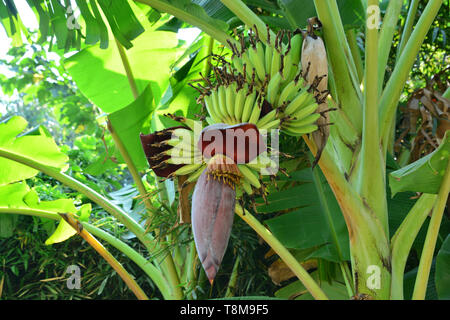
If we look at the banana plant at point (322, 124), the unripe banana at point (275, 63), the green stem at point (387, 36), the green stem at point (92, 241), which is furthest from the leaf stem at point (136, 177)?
the green stem at point (387, 36)

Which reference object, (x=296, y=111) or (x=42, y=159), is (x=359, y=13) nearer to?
(x=296, y=111)

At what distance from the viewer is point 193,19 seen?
3.70ft

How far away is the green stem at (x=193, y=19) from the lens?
1072 millimetres

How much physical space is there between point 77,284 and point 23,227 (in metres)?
0.33

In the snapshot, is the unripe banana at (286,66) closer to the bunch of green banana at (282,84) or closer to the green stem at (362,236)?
the bunch of green banana at (282,84)

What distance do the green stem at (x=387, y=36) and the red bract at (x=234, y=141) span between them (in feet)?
1.73

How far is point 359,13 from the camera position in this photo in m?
1.32

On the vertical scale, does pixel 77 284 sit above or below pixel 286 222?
below

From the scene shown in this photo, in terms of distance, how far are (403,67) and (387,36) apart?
0.13m

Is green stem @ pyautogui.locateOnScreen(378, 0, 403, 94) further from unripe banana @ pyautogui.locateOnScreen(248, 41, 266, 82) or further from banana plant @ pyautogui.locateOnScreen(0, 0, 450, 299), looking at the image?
unripe banana @ pyautogui.locateOnScreen(248, 41, 266, 82)

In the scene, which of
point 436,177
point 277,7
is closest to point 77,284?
point 277,7

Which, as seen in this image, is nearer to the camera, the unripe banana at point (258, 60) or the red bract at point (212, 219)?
the red bract at point (212, 219)

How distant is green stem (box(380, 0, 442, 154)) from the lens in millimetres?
977
